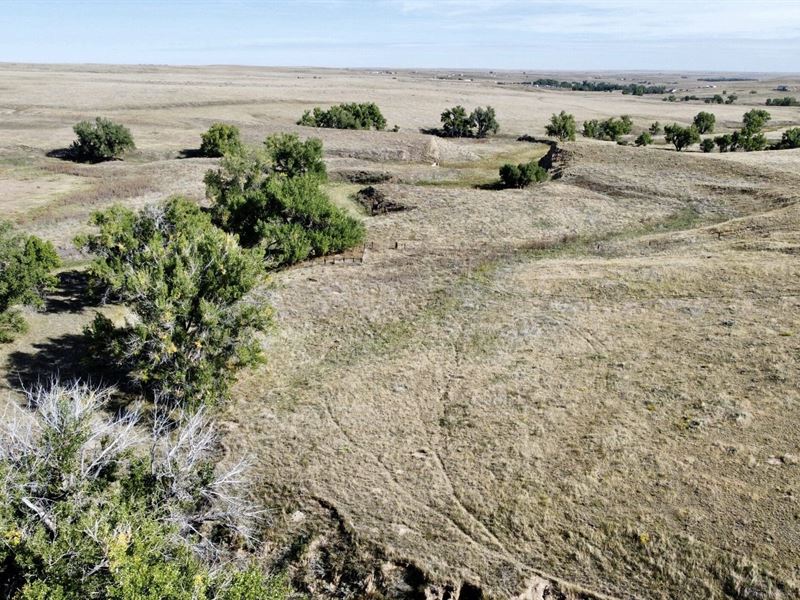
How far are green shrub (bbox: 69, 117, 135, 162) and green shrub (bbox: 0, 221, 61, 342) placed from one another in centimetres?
4316

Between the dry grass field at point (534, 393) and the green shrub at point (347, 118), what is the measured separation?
49.0 meters

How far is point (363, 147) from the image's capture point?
245 feet

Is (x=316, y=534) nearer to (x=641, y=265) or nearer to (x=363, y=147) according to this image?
(x=641, y=265)

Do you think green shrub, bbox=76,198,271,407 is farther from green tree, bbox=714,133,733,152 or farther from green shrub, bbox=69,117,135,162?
green tree, bbox=714,133,733,152

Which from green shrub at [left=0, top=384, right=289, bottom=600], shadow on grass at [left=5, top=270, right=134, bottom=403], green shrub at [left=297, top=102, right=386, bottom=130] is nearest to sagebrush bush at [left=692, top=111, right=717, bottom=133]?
green shrub at [left=297, top=102, right=386, bottom=130]

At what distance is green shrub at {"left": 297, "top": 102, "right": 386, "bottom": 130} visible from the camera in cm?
9300

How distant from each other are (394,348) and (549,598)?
13680 mm

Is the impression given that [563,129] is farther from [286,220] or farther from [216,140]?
[286,220]

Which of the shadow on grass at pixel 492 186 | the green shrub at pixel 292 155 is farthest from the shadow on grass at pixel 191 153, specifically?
the shadow on grass at pixel 492 186

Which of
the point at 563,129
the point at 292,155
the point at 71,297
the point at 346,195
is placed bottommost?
the point at 71,297

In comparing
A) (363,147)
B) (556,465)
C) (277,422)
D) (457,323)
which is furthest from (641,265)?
(363,147)

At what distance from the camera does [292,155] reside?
173 feet

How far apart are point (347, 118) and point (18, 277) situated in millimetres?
72059

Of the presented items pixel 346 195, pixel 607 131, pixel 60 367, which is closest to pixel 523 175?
pixel 346 195
